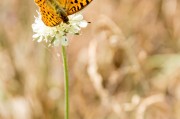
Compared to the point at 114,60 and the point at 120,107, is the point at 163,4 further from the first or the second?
the point at 120,107

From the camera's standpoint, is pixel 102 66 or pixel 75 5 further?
pixel 102 66

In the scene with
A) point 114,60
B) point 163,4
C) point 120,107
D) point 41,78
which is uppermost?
point 163,4

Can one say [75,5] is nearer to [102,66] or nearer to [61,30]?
[61,30]

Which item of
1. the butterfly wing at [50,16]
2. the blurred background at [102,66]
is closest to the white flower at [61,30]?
the butterfly wing at [50,16]

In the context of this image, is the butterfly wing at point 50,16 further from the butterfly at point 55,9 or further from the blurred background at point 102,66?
the blurred background at point 102,66

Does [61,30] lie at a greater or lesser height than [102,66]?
lesser

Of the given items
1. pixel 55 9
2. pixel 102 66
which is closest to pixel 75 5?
pixel 55 9

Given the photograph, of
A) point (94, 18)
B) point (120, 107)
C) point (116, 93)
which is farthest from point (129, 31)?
point (120, 107)
